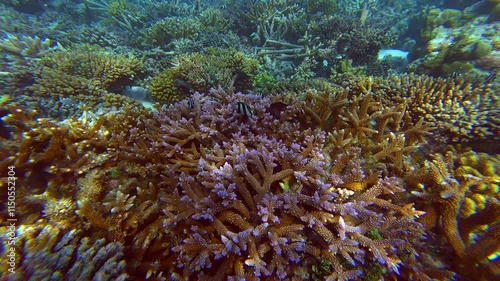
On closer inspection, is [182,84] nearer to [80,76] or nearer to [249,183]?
[80,76]

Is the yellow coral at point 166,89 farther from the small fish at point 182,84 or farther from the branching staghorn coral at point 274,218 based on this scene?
the branching staghorn coral at point 274,218

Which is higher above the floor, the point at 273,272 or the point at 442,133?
the point at 442,133

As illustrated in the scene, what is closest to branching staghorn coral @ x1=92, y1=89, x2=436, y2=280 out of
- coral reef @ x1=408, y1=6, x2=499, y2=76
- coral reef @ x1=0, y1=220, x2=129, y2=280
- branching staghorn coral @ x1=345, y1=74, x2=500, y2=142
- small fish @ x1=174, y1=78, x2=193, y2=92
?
coral reef @ x1=0, y1=220, x2=129, y2=280

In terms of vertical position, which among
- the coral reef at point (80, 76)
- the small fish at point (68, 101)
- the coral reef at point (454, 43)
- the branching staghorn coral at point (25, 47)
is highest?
the branching staghorn coral at point (25, 47)

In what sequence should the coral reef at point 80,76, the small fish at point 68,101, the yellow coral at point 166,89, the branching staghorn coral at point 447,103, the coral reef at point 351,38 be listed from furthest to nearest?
the coral reef at point 351,38 < the yellow coral at point 166,89 < the coral reef at point 80,76 < the small fish at point 68,101 < the branching staghorn coral at point 447,103

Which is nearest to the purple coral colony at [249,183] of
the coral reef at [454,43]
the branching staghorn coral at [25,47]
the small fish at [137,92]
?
the small fish at [137,92]

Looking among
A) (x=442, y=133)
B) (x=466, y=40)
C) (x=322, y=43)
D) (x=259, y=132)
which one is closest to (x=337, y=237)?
(x=259, y=132)

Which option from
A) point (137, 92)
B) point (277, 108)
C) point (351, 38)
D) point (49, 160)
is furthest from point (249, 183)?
point (351, 38)

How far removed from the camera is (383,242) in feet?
6.98

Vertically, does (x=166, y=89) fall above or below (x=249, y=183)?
above

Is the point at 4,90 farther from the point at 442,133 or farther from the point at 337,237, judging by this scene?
the point at 442,133

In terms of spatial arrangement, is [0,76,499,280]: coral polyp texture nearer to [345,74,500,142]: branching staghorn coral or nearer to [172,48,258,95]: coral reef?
[345,74,500,142]: branching staghorn coral

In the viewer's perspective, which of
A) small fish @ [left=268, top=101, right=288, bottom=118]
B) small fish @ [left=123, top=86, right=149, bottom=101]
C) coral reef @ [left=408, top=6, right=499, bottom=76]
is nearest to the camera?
small fish @ [left=268, top=101, right=288, bottom=118]

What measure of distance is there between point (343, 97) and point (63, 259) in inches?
141
